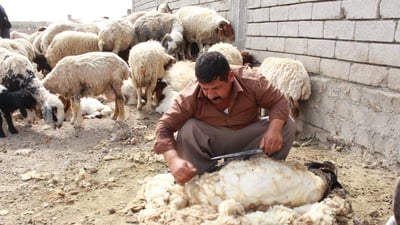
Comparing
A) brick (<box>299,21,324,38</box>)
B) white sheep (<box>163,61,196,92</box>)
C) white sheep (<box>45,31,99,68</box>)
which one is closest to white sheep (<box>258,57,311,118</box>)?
brick (<box>299,21,324,38</box>)

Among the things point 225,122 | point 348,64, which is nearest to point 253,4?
point 348,64

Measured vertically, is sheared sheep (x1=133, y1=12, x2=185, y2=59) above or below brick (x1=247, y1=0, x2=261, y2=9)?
below

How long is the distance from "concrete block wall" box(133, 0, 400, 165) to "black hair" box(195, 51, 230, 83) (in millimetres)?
2137

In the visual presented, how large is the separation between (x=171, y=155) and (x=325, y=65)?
307cm

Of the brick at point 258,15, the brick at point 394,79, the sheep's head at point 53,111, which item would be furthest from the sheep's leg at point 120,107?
the brick at point 394,79

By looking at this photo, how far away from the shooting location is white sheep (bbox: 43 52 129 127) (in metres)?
6.27

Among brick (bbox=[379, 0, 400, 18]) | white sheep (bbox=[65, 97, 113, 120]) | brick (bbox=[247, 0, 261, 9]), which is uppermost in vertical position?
brick (bbox=[247, 0, 261, 9])

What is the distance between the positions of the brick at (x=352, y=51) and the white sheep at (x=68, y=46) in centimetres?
656

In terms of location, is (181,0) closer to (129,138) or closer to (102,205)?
(129,138)

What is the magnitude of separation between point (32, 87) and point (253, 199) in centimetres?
461

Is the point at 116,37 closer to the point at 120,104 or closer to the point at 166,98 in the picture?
the point at 166,98

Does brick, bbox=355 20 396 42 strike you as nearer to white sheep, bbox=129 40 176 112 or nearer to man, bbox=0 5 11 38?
white sheep, bbox=129 40 176 112

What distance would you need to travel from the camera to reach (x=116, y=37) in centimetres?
960

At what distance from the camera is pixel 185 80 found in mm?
7289
